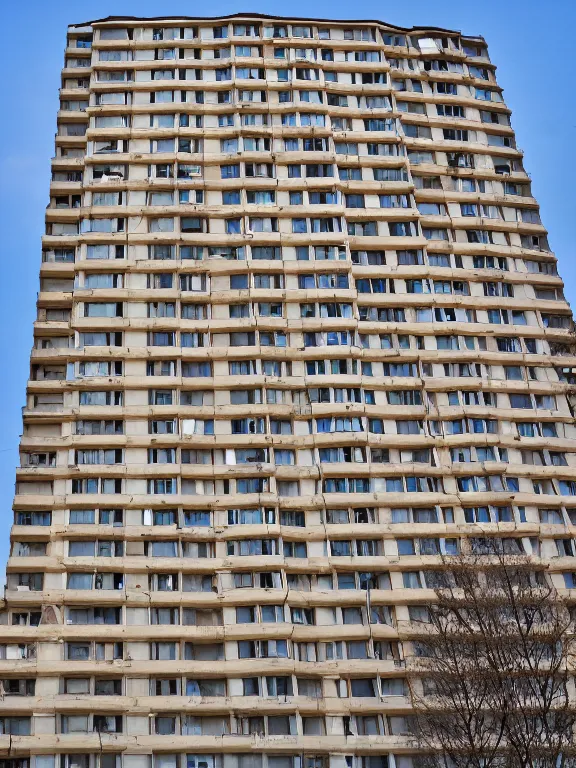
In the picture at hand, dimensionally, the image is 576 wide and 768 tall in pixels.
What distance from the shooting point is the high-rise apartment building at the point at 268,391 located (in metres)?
59.4

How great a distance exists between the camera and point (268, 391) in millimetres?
68312

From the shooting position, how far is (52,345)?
7000 centimetres

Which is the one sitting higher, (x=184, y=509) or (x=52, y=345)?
(x=52, y=345)

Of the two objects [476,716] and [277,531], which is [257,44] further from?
[476,716]

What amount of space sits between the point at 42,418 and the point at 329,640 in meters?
20.2

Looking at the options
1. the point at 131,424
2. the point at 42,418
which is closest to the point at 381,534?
the point at 131,424

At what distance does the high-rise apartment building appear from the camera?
59.4m

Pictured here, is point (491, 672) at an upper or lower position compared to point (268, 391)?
lower

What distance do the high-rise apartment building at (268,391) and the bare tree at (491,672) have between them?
8.29 feet

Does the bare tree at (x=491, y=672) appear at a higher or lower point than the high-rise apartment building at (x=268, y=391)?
lower

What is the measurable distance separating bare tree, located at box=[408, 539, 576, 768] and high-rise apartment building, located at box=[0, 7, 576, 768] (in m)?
2.53

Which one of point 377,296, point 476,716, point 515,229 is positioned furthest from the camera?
point 515,229

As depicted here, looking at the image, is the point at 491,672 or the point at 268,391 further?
the point at 268,391

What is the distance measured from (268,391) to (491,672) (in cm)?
2496
